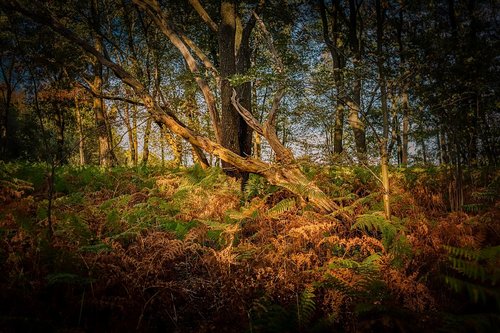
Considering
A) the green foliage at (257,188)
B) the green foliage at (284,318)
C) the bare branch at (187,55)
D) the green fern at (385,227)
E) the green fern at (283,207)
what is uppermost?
the bare branch at (187,55)

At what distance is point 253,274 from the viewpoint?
3.23 meters

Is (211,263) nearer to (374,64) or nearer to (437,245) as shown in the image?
(437,245)

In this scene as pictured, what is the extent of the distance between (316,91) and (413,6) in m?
5.52

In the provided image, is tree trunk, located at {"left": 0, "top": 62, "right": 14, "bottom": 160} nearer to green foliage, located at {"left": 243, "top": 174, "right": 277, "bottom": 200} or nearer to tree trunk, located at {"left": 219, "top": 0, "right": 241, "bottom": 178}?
tree trunk, located at {"left": 219, "top": 0, "right": 241, "bottom": 178}

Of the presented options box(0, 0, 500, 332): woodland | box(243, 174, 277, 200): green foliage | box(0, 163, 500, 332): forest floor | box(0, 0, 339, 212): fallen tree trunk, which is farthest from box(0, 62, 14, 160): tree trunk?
box(0, 163, 500, 332): forest floor

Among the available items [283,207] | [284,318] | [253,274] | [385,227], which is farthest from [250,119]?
[284,318]

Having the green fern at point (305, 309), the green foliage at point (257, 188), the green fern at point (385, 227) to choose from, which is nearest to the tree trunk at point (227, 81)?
the green foliage at point (257, 188)

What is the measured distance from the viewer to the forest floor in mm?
2270

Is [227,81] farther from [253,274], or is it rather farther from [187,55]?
[253,274]

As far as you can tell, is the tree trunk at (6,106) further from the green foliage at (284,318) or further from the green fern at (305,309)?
the green fern at (305,309)

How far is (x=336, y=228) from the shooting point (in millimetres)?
4402

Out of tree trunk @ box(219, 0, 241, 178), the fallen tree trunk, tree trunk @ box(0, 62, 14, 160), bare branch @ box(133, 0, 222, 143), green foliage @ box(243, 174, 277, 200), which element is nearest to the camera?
the fallen tree trunk

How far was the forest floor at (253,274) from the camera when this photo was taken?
2.27m

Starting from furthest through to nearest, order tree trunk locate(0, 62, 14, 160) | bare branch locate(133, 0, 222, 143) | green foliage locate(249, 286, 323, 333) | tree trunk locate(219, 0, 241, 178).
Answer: tree trunk locate(0, 62, 14, 160) < bare branch locate(133, 0, 222, 143) < tree trunk locate(219, 0, 241, 178) < green foliage locate(249, 286, 323, 333)
